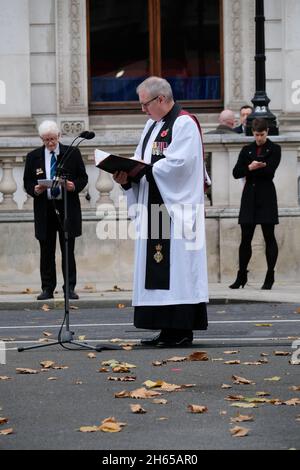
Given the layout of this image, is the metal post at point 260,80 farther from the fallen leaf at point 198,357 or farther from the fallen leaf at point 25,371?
the fallen leaf at point 25,371

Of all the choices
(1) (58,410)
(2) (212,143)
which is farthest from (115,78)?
(1) (58,410)

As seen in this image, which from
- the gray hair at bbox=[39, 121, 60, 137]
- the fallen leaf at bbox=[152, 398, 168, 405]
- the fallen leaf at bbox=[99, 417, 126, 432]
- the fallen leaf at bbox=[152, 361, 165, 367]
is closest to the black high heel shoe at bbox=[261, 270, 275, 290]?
the gray hair at bbox=[39, 121, 60, 137]

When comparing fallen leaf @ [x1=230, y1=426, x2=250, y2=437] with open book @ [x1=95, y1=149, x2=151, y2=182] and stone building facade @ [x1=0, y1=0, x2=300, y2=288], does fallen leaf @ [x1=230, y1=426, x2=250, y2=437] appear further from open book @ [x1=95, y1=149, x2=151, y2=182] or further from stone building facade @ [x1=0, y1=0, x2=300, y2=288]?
stone building facade @ [x1=0, y1=0, x2=300, y2=288]

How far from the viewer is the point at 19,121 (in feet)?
81.7

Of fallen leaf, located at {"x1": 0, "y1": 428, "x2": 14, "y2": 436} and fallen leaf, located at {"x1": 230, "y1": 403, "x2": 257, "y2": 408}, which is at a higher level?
fallen leaf, located at {"x1": 230, "y1": 403, "x2": 257, "y2": 408}

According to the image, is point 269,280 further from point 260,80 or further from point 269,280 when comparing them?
point 260,80

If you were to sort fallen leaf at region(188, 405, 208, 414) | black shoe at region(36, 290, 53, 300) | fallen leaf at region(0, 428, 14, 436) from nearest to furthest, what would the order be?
fallen leaf at region(0, 428, 14, 436) < fallen leaf at region(188, 405, 208, 414) < black shoe at region(36, 290, 53, 300)

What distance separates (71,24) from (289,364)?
14692 millimetres

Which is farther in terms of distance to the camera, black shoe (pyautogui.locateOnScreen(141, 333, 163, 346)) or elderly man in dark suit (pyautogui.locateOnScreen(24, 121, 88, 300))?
elderly man in dark suit (pyautogui.locateOnScreen(24, 121, 88, 300))

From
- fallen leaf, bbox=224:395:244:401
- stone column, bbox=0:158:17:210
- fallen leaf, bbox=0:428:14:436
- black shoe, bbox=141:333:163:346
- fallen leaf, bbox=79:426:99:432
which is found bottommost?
fallen leaf, bbox=0:428:14:436

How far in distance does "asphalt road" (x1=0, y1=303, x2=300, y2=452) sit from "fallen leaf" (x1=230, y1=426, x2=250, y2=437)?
0.03 meters

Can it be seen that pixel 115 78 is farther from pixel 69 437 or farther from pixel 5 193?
pixel 69 437

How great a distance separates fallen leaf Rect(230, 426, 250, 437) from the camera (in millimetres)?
8508

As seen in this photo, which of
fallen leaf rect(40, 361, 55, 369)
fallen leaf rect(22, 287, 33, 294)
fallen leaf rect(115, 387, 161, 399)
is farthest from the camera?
fallen leaf rect(22, 287, 33, 294)
